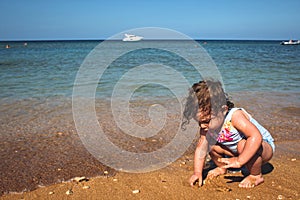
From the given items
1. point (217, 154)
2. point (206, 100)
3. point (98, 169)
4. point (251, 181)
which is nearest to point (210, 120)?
point (206, 100)

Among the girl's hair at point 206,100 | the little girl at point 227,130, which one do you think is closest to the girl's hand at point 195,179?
the little girl at point 227,130

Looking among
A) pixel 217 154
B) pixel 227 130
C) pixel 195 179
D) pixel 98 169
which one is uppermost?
pixel 227 130

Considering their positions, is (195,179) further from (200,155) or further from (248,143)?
(248,143)

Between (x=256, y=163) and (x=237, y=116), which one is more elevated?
(x=237, y=116)

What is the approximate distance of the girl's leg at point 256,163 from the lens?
8.55 ft

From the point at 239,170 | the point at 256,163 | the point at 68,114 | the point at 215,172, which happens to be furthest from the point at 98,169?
the point at 68,114

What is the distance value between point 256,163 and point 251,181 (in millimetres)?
183

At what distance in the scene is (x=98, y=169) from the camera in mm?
3104

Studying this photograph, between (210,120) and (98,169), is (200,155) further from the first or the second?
(98,169)

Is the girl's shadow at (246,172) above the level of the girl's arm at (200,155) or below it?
below

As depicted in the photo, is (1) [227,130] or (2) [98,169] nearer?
(1) [227,130]

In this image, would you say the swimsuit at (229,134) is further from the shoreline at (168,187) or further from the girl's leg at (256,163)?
the shoreline at (168,187)

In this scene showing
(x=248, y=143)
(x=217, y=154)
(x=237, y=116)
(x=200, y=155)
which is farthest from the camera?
(x=217, y=154)

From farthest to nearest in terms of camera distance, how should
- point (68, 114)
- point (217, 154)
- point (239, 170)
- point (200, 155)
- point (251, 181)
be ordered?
point (68, 114), point (239, 170), point (217, 154), point (200, 155), point (251, 181)
